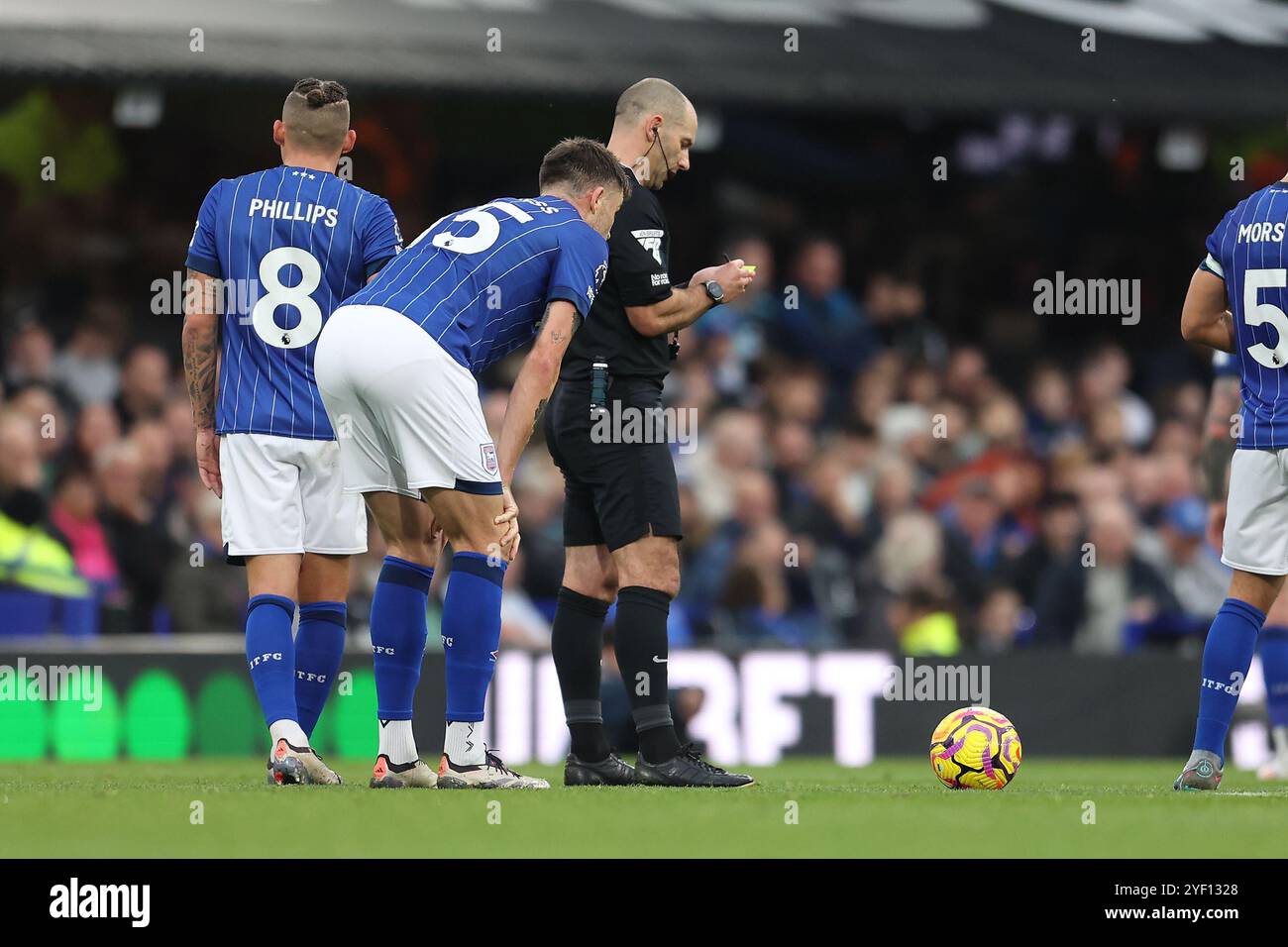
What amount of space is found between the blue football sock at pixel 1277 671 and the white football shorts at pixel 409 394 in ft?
12.4

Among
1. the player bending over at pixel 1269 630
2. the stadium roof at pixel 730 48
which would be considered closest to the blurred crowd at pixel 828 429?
the stadium roof at pixel 730 48

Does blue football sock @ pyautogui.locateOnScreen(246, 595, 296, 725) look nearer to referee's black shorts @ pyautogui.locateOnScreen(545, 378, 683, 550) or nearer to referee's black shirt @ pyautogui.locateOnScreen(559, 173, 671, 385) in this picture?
referee's black shorts @ pyautogui.locateOnScreen(545, 378, 683, 550)

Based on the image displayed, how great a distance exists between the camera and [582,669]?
6.59 m

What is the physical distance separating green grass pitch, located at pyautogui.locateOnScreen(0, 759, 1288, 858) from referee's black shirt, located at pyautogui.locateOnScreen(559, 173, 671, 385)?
4.64ft

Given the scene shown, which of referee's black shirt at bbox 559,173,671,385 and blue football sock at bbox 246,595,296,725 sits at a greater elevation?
referee's black shirt at bbox 559,173,671,385

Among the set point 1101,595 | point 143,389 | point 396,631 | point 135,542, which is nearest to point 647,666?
point 396,631

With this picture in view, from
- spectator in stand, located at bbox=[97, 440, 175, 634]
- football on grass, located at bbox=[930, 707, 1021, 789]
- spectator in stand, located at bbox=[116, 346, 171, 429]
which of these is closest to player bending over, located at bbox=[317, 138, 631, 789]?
football on grass, located at bbox=[930, 707, 1021, 789]

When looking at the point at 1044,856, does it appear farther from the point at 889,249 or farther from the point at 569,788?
the point at 889,249

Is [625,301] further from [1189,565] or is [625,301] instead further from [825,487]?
[1189,565]

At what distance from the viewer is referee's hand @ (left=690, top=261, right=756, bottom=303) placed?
6.61 m

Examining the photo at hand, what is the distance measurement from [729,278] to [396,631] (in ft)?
5.39

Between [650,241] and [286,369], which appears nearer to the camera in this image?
[286,369]

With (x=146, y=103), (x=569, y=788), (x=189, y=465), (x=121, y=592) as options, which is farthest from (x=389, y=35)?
(x=569, y=788)

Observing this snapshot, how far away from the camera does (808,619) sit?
39.7 ft
